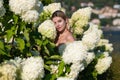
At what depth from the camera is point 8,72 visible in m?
4.29

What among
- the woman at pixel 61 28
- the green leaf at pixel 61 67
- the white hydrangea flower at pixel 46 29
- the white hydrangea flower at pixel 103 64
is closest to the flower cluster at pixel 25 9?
the green leaf at pixel 61 67

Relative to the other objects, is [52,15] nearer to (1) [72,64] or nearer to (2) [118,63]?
(1) [72,64]

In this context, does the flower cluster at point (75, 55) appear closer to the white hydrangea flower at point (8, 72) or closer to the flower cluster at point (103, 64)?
the white hydrangea flower at point (8, 72)

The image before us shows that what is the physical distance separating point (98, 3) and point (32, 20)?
11994 centimetres

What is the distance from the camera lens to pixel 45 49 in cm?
572

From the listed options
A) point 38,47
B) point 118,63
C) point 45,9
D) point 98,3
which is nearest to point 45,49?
point 38,47

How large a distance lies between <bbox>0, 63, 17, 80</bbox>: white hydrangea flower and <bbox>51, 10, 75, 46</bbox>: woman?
2495 millimetres

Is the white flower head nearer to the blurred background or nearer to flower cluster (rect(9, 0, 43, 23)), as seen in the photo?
flower cluster (rect(9, 0, 43, 23))

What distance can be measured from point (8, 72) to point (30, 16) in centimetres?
75

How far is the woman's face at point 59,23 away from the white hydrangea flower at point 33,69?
241 centimetres

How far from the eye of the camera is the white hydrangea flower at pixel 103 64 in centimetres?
698

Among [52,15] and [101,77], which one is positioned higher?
[52,15]

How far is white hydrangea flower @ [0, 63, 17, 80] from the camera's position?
4278 millimetres

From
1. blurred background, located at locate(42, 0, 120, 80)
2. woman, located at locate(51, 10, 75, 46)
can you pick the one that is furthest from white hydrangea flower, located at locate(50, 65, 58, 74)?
blurred background, located at locate(42, 0, 120, 80)
